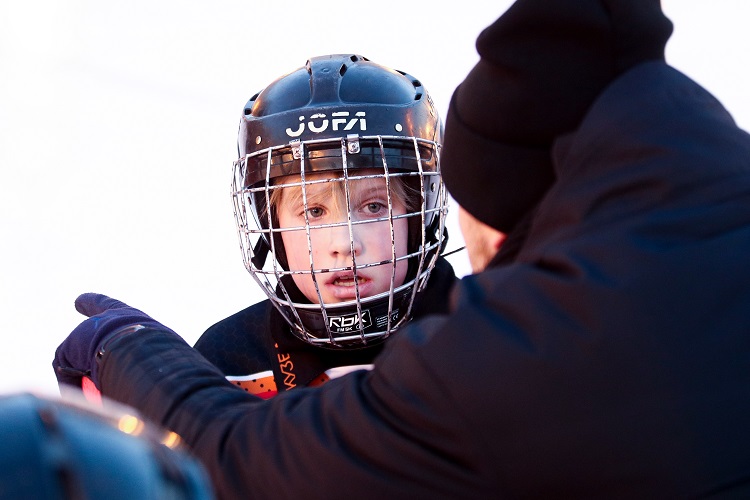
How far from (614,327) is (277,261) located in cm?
112

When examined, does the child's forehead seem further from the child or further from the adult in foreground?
the adult in foreground

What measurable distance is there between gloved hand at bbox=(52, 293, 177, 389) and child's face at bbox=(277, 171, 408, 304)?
0.35m

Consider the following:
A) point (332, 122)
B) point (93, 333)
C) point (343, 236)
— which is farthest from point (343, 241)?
point (93, 333)

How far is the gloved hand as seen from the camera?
1.38m

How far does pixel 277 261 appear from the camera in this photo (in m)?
1.85

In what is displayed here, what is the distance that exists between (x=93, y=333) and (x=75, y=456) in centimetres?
101

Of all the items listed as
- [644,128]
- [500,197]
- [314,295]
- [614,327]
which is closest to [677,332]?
[614,327]

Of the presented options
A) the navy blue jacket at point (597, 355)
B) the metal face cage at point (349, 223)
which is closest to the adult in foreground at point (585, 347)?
the navy blue jacket at point (597, 355)

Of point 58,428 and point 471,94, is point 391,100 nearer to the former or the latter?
point 471,94

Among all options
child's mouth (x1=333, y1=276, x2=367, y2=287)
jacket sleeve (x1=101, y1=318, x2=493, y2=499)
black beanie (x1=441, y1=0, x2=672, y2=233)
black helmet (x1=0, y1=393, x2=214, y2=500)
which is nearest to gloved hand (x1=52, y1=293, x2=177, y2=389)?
jacket sleeve (x1=101, y1=318, x2=493, y2=499)

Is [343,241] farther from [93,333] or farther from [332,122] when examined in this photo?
[93,333]

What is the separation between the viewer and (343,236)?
1.72m

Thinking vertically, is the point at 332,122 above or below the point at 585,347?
above

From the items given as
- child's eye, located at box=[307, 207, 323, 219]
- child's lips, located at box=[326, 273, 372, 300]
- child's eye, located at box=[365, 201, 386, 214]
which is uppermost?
child's eye, located at box=[307, 207, 323, 219]
